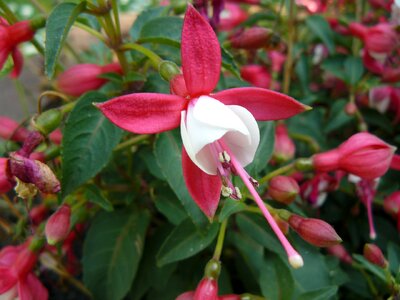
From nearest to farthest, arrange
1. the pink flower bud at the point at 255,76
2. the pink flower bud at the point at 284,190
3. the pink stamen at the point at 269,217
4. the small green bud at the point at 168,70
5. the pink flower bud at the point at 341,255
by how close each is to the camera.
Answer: the pink stamen at the point at 269,217 < the small green bud at the point at 168,70 < the pink flower bud at the point at 284,190 < the pink flower bud at the point at 341,255 < the pink flower bud at the point at 255,76

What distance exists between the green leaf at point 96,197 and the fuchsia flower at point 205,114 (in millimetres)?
209

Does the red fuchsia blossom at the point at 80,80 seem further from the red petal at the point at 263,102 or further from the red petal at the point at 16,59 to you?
the red petal at the point at 263,102

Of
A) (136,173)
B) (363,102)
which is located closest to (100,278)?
(136,173)

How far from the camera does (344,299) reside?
0.94m

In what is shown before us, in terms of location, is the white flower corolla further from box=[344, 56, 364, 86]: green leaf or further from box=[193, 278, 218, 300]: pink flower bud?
box=[344, 56, 364, 86]: green leaf

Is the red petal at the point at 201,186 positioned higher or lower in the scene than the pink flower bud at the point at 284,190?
higher

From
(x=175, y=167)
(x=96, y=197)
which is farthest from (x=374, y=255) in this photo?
(x=96, y=197)

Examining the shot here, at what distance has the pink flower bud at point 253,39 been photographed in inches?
→ 30.5

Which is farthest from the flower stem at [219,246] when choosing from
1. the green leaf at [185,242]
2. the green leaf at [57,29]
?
the green leaf at [57,29]

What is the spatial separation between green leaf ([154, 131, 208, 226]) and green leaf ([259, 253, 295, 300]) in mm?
149

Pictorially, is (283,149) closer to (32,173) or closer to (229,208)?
(229,208)

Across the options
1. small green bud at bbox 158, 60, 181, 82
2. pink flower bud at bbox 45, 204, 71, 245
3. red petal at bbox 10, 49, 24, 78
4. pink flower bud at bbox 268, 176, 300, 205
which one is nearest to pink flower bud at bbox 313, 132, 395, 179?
pink flower bud at bbox 268, 176, 300, 205

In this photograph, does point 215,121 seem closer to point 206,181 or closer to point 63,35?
point 206,181

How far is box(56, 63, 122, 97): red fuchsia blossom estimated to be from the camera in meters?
0.75
